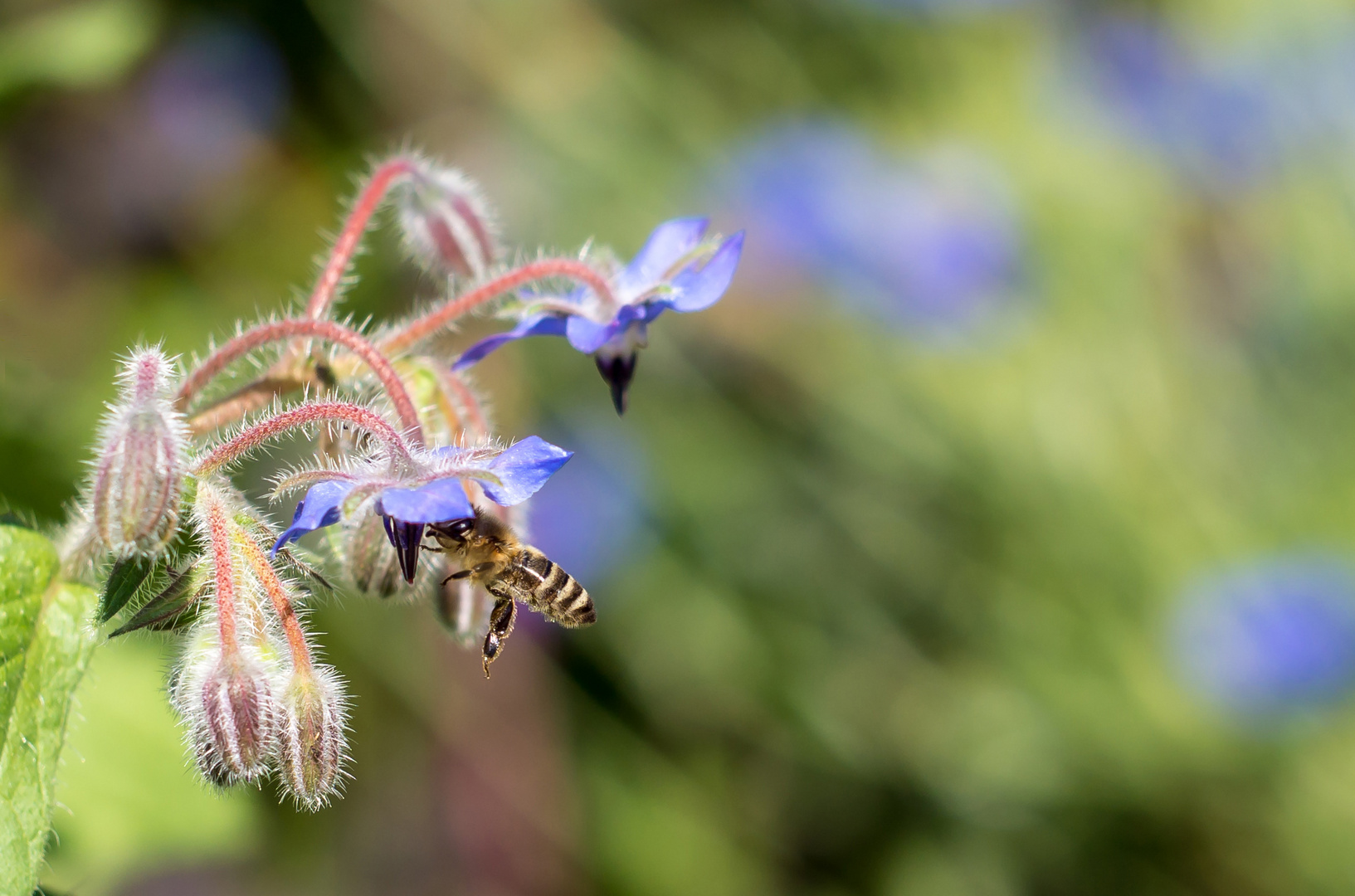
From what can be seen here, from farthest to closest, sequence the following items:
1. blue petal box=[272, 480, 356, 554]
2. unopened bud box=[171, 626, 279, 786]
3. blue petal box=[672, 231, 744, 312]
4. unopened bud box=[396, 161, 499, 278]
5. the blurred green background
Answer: the blurred green background, unopened bud box=[396, 161, 499, 278], blue petal box=[672, 231, 744, 312], unopened bud box=[171, 626, 279, 786], blue petal box=[272, 480, 356, 554]

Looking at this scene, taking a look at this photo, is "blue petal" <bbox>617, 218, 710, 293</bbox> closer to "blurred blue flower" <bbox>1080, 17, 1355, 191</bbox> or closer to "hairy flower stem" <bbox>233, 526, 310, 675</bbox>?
"hairy flower stem" <bbox>233, 526, 310, 675</bbox>

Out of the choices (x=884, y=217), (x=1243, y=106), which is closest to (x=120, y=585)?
(x=884, y=217)

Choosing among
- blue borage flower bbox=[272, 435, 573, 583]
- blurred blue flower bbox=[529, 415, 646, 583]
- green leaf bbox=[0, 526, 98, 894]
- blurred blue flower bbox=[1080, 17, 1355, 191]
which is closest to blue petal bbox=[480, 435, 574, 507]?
blue borage flower bbox=[272, 435, 573, 583]

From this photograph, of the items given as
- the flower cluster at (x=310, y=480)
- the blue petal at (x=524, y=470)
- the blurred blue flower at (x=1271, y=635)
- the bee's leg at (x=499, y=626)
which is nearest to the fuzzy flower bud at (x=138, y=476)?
the flower cluster at (x=310, y=480)

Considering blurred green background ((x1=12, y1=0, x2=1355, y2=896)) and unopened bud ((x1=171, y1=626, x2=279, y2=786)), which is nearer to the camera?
unopened bud ((x1=171, y1=626, x2=279, y2=786))

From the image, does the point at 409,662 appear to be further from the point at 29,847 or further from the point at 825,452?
the point at 29,847

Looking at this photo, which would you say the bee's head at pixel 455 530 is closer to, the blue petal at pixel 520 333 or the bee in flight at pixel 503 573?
the bee in flight at pixel 503 573

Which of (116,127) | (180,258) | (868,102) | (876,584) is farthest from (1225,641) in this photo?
(116,127)
